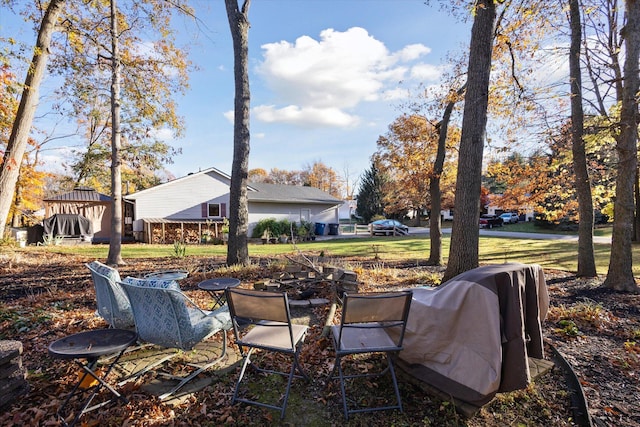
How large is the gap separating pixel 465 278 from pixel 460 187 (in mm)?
3800

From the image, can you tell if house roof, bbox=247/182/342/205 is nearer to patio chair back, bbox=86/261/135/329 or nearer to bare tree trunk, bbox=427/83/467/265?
bare tree trunk, bbox=427/83/467/265

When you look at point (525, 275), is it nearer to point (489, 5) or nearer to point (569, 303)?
point (569, 303)

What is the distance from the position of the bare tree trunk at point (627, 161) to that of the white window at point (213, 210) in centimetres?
2188

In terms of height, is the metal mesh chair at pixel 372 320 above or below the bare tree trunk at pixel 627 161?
below

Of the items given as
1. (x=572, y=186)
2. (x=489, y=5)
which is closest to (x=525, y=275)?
(x=489, y=5)

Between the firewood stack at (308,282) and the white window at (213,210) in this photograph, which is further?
the white window at (213,210)

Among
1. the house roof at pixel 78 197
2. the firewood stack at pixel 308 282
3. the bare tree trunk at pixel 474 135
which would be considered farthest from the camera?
the house roof at pixel 78 197

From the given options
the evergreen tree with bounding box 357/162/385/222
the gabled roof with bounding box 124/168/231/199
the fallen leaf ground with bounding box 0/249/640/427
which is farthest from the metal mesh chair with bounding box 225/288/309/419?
the evergreen tree with bounding box 357/162/385/222

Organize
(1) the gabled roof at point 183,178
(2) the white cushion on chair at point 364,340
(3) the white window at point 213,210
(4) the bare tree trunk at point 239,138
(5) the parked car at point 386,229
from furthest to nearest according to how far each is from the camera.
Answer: (5) the parked car at point 386,229, (3) the white window at point 213,210, (1) the gabled roof at point 183,178, (4) the bare tree trunk at point 239,138, (2) the white cushion on chair at point 364,340

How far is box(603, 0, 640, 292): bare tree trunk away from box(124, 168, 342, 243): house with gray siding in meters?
19.7

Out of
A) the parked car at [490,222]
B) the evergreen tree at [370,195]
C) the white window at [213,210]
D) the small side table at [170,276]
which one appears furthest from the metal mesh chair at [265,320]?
the evergreen tree at [370,195]

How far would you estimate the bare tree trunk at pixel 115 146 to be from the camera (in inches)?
398

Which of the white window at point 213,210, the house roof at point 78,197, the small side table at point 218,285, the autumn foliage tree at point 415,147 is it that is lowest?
the small side table at point 218,285

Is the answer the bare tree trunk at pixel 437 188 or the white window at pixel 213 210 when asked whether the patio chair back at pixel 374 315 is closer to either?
the bare tree trunk at pixel 437 188
